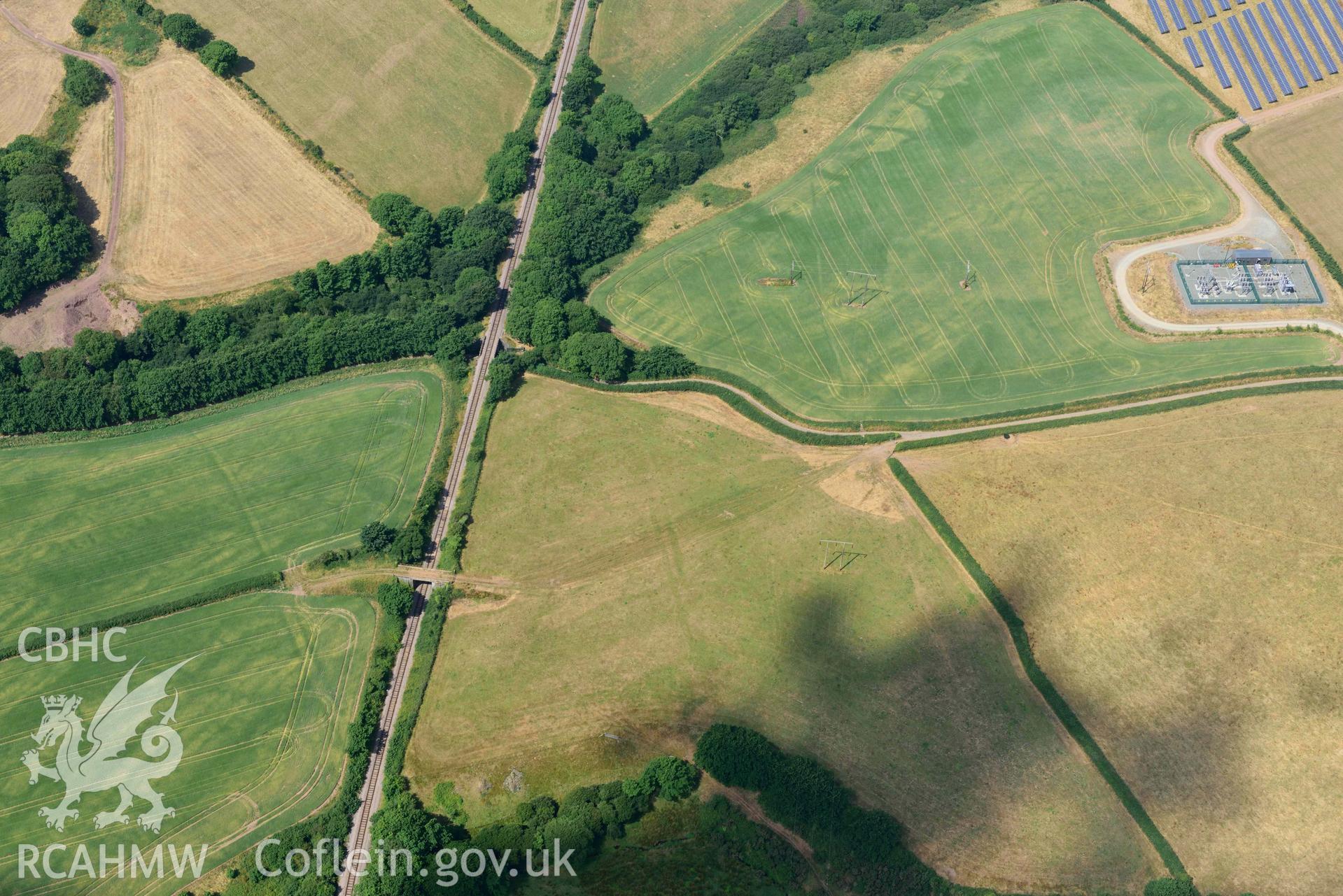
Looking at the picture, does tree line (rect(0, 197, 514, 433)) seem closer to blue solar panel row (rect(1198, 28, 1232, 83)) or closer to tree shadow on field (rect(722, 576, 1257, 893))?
tree shadow on field (rect(722, 576, 1257, 893))

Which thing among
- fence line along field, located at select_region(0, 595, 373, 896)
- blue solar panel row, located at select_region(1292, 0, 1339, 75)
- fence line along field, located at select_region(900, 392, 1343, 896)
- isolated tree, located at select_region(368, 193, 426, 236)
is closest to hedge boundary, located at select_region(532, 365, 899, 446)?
fence line along field, located at select_region(900, 392, 1343, 896)

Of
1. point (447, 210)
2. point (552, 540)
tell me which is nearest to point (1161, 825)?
point (552, 540)

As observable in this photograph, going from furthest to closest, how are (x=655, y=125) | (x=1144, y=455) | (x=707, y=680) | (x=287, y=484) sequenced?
(x=655, y=125) → (x=287, y=484) → (x=1144, y=455) → (x=707, y=680)

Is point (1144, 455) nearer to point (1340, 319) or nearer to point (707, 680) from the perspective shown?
point (1340, 319)

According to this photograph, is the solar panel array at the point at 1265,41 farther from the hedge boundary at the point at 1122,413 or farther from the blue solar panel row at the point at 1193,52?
the hedge boundary at the point at 1122,413

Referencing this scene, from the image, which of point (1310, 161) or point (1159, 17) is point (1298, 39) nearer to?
point (1159, 17)
